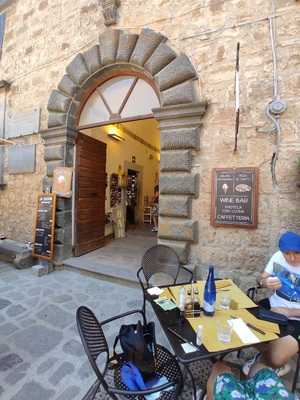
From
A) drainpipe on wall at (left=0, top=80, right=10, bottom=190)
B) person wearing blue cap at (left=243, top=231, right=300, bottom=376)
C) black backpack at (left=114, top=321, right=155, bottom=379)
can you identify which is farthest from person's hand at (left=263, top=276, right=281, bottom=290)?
drainpipe on wall at (left=0, top=80, right=10, bottom=190)

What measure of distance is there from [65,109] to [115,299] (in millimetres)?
3391

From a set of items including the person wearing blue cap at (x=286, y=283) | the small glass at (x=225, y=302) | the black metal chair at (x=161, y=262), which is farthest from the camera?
the black metal chair at (x=161, y=262)

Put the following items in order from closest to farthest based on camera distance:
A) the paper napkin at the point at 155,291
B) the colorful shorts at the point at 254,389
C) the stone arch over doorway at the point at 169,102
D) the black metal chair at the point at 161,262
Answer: the colorful shorts at the point at 254,389 → the paper napkin at the point at 155,291 → the black metal chair at the point at 161,262 → the stone arch over doorway at the point at 169,102

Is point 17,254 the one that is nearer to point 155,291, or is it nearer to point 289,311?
point 155,291

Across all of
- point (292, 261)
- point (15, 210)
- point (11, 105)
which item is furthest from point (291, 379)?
point (11, 105)

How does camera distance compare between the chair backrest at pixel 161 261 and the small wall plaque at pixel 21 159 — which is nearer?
the chair backrest at pixel 161 261

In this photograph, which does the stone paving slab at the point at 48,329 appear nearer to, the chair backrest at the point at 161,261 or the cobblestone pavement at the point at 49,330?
the cobblestone pavement at the point at 49,330

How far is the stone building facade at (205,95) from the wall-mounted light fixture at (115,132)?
1886mm

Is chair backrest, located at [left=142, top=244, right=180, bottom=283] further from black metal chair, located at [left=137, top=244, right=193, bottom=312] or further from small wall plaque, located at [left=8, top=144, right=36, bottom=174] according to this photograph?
small wall plaque, located at [left=8, top=144, right=36, bottom=174]

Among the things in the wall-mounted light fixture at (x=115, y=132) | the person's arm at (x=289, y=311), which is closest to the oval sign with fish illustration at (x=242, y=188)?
the person's arm at (x=289, y=311)

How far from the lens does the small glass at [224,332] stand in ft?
4.21

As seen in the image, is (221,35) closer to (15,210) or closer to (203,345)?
(203,345)

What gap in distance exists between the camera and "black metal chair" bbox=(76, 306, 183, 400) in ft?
3.65

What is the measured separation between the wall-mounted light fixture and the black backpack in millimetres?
5324
